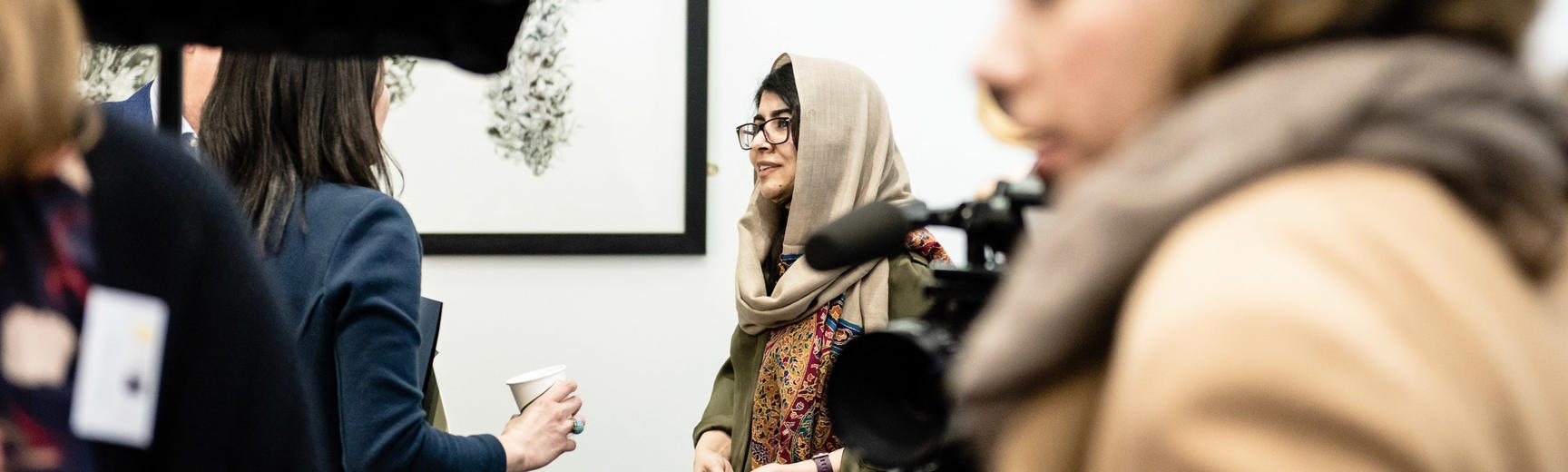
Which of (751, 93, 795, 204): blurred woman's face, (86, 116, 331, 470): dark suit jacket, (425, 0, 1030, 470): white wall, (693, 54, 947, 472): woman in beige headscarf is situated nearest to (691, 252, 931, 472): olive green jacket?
(693, 54, 947, 472): woman in beige headscarf

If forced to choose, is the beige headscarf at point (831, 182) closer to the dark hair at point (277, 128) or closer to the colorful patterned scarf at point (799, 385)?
the colorful patterned scarf at point (799, 385)

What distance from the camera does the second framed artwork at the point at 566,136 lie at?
8.73 ft

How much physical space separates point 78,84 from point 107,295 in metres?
0.11

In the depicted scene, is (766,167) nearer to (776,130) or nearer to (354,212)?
(776,130)

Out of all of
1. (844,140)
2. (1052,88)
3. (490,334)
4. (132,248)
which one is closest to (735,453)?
(844,140)

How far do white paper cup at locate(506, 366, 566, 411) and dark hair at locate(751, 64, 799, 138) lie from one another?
757 mm

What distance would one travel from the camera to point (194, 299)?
0.58 m

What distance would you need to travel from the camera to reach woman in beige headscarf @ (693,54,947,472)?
1.97m

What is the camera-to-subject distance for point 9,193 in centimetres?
51

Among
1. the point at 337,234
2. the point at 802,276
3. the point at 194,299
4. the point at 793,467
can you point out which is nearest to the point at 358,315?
the point at 337,234

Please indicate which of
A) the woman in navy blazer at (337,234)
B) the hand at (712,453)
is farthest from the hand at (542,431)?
the hand at (712,453)

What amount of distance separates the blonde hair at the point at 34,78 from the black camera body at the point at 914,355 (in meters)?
0.40

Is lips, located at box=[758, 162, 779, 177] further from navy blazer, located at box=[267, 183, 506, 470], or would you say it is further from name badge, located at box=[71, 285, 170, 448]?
name badge, located at box=[71, 285, 170, 448]

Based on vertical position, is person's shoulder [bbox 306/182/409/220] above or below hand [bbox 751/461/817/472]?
above
